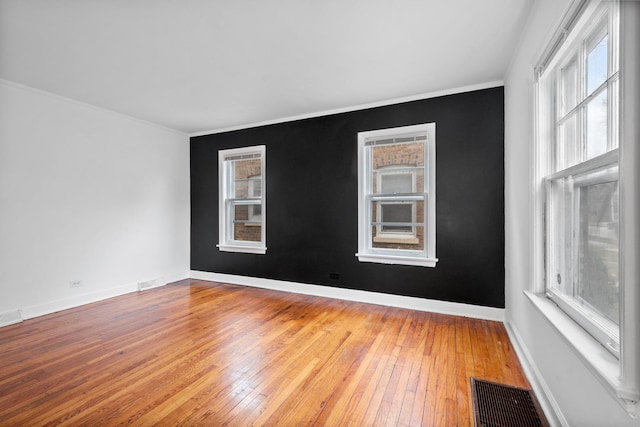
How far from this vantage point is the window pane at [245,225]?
519cm

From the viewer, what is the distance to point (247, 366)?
236 centimetres

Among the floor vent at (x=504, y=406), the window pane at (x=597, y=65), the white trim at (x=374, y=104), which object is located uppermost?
the white trim at (x=374, y=104)

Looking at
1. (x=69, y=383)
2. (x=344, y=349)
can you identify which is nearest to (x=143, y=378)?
(x=69, y=383)

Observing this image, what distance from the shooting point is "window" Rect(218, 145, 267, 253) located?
510 centimetres

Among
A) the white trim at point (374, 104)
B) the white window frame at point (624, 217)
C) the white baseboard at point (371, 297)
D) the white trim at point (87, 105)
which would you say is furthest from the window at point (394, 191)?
the white trim at point (87, 105)

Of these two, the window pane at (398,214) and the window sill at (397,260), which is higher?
the window pane at (398,214)

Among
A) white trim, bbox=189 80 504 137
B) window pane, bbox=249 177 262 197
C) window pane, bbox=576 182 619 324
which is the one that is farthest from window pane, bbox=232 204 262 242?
window pane, bbox=576 182 619 324

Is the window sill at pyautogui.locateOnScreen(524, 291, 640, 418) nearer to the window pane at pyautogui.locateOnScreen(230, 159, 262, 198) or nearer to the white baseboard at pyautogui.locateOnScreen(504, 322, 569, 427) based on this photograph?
the white baseboard at pyautogui.locateOnScreen(504, 322, 569, 427)

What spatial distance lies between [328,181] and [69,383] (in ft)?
11.0

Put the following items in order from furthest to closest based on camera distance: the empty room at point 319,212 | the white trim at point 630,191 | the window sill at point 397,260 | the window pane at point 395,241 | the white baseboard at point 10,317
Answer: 1. the window pane at point 395,241
2. the window sill at point 397,260
3. the white baseboard at point 10,317
4. the empty room at point 319,212
5. the white trim at point 630,191

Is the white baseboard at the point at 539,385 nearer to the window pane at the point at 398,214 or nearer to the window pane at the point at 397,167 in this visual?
the window pane at the point at 398,214

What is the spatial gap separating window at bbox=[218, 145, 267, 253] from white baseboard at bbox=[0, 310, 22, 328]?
2.55 meters

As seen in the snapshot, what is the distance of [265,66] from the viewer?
9.74 feet

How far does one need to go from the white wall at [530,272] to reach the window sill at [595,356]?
6cm
